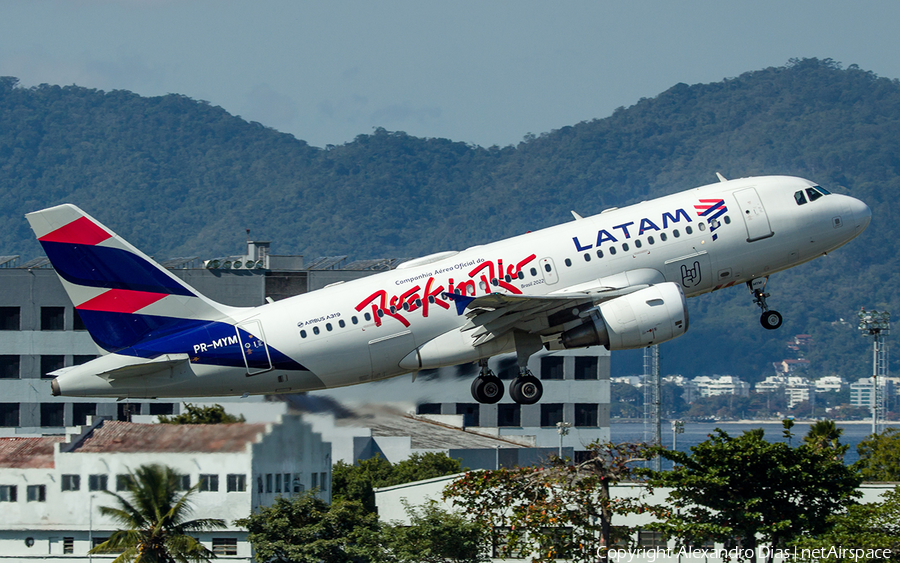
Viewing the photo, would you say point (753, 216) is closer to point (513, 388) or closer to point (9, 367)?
point (513, 388)

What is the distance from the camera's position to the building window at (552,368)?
383 ft

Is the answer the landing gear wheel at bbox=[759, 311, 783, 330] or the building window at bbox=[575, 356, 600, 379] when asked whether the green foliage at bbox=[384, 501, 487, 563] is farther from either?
the building window at bbox=[575, 356, 600, 379]

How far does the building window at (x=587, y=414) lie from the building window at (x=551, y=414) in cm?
172

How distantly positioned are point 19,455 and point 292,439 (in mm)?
18337

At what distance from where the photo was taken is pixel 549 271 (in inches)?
1587

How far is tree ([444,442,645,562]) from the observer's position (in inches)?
2117

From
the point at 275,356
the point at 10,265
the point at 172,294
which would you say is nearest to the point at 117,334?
the point at 172,294

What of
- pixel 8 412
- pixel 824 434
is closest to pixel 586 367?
pixel 824 434

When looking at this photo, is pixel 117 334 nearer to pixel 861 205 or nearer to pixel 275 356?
pixel 275 356

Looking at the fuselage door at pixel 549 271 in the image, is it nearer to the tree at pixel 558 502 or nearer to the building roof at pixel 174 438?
the building roof at pixel 174 438

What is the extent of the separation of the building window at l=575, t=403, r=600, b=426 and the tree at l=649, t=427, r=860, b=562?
209ft

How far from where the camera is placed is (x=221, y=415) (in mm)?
52000

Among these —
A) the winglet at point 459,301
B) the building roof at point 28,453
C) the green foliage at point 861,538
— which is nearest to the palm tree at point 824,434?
the green foliage at point 861,538

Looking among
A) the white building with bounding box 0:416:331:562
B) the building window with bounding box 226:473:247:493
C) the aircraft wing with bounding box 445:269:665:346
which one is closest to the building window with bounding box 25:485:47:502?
the white building with bounding box 0:416:331:562
